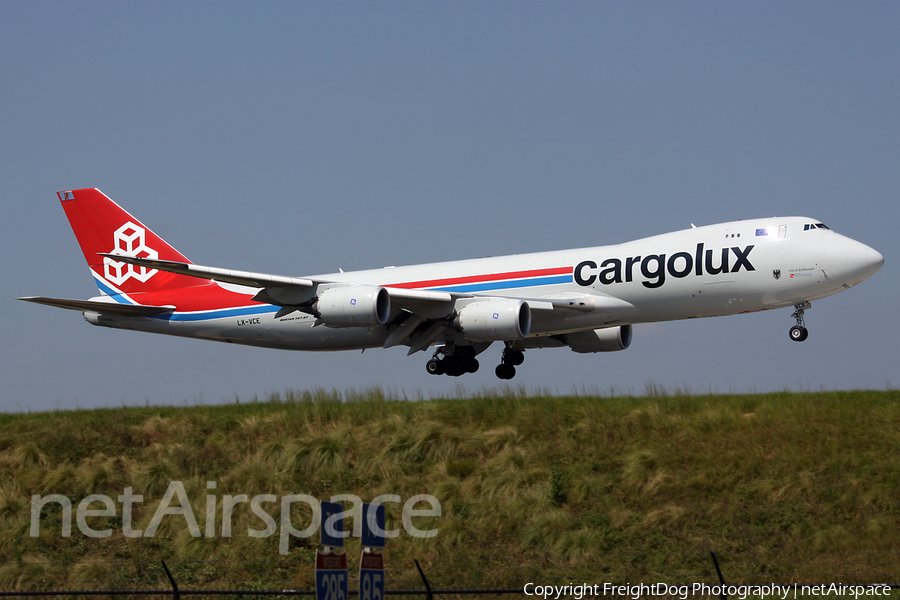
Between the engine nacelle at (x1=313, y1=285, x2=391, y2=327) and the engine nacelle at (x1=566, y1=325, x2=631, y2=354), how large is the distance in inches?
325

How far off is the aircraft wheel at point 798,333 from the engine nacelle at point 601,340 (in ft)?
21.8

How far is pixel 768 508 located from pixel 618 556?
10.6 ft

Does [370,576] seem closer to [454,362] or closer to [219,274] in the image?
[219,274]

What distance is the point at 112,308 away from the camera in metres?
33.1

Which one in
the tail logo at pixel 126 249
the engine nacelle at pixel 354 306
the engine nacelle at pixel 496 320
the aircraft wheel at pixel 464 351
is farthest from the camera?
the tail logo at pixel 126 249

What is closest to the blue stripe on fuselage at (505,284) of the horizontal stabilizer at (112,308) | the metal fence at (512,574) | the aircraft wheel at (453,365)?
the aircraft wheel at (453,365)

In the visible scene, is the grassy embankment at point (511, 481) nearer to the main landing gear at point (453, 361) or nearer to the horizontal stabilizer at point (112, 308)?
the main landing gear at point (453, 361)

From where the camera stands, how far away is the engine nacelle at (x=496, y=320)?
2694 centimetres

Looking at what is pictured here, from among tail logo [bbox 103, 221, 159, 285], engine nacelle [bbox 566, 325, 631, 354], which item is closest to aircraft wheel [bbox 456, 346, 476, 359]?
engine nacelle [bbox 566, 325, 631, 354]

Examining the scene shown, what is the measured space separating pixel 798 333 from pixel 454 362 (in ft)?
35.3

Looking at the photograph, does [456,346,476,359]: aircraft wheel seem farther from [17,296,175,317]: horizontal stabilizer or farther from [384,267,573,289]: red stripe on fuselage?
[17,296,175,317]: horizontal stabilizer

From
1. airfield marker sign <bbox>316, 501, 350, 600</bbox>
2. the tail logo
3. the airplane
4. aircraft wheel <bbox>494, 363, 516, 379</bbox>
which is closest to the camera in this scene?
airfield marker sign <bbox>316, 501, 350, 600</bbox>

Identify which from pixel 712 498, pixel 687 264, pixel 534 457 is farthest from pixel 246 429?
pixel 687 264

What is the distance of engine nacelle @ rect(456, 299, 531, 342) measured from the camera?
26.9 m
